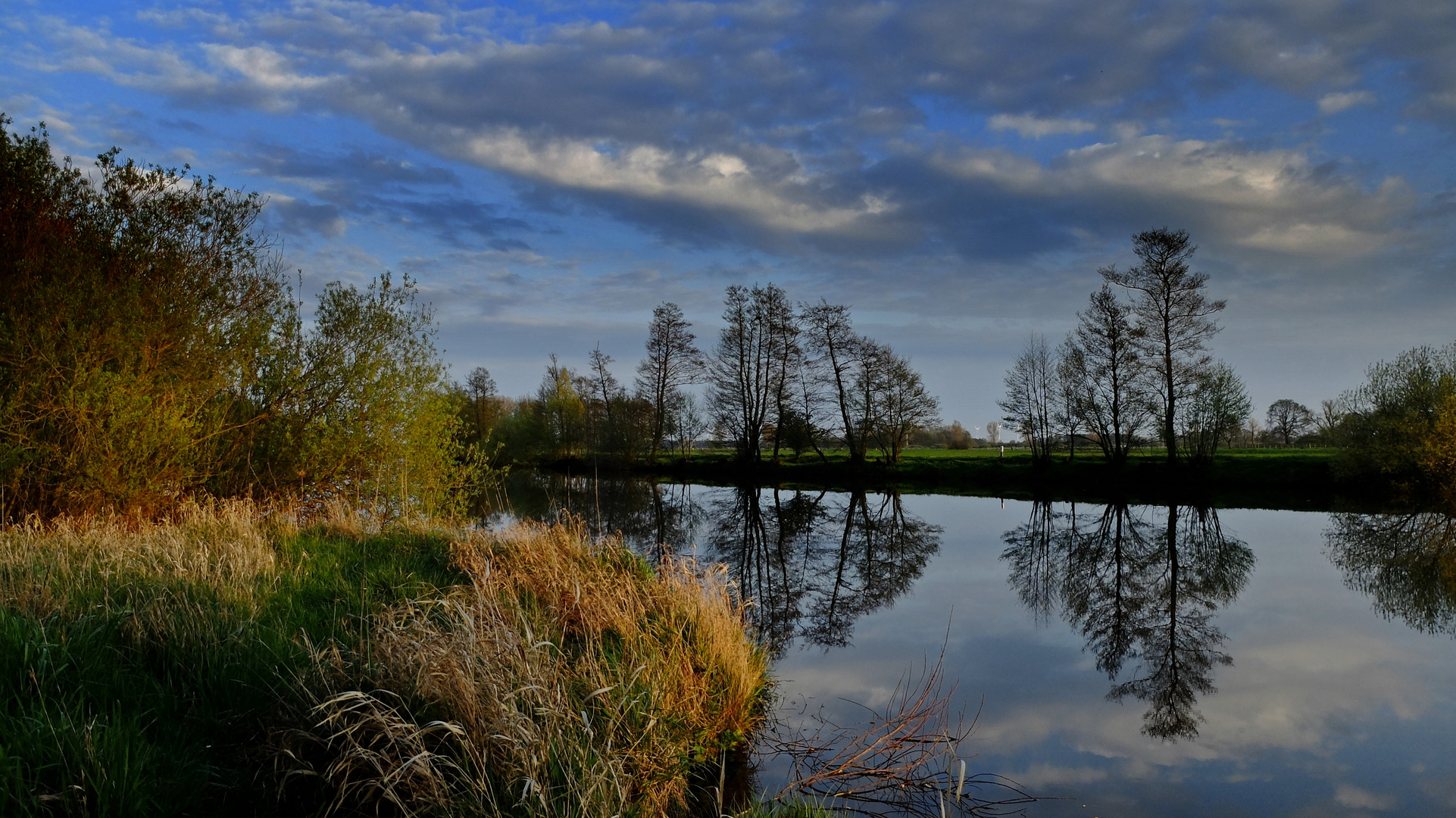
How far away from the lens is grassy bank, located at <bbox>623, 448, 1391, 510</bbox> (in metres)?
28.0

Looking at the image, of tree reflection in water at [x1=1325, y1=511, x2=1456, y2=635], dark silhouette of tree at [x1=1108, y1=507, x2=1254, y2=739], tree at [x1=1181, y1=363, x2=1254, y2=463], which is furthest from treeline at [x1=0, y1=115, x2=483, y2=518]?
tree at [x1=1181, y1=363, x2=1254, y2=463]

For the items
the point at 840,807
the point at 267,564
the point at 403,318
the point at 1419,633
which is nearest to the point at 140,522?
the point at 267,564

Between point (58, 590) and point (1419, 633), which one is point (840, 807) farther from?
point (1419, 633)

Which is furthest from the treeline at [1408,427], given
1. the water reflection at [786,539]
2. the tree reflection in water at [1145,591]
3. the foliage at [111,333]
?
the foliage at [111,333]

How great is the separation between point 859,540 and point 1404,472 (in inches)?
880

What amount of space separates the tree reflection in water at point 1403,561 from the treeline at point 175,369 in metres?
17.1

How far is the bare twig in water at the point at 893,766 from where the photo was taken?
5367 millimetres

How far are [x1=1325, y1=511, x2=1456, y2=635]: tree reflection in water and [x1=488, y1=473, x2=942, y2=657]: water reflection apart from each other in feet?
25.5

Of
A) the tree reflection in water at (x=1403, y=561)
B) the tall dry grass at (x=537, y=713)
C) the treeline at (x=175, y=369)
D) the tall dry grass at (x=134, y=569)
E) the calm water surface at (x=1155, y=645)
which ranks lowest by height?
the calm water surface at (x=1155, y=645)

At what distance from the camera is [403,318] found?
15.1m

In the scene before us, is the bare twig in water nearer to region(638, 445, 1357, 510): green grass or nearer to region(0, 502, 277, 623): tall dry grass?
region(0, 502, 277, 623): tall dry grass

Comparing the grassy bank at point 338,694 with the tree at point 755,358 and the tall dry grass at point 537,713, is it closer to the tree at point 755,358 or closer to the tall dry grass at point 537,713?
the tall dry grass at point 537,713

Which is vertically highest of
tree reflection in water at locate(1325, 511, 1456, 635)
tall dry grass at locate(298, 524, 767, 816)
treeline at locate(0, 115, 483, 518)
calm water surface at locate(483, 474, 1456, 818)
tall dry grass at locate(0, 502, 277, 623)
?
treeline at locate(0, 115, 483, 518)

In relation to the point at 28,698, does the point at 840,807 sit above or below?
below
